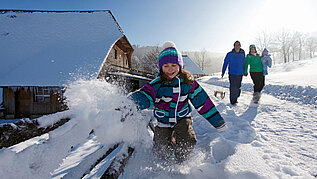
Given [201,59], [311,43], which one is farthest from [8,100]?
[311,43]

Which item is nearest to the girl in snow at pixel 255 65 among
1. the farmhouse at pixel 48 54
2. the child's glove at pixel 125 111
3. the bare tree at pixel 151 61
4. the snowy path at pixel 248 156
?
the snowy path at pixel 248 156

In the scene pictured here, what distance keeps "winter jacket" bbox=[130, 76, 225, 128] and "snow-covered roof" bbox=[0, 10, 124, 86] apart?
7.71 meters

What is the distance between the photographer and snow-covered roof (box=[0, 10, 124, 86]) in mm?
9266

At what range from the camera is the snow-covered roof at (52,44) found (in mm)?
9266

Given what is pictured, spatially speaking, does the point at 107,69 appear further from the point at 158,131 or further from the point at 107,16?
the point at 158,131

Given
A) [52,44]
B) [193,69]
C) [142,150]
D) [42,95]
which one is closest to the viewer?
[142,150]

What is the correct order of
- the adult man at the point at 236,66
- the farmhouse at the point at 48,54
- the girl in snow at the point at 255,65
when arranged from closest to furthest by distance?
the adult man at the point at 236,66 → the girl in snow at the point at 255,65 → the farmhouse at the point at 48,54

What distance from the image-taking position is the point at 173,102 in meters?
1.99

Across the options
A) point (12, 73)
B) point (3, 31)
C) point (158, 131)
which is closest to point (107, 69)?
point (12, 73)

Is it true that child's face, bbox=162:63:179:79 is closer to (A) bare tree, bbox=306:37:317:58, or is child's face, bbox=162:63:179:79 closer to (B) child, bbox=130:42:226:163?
(B) child, bbox=130:42:226:163

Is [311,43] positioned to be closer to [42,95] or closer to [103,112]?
[103,112]

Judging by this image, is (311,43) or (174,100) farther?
(311,43)

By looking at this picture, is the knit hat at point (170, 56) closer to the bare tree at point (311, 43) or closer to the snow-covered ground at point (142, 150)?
the snow-covered ground at point (142, 150)

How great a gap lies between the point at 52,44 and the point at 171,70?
1322 cm
